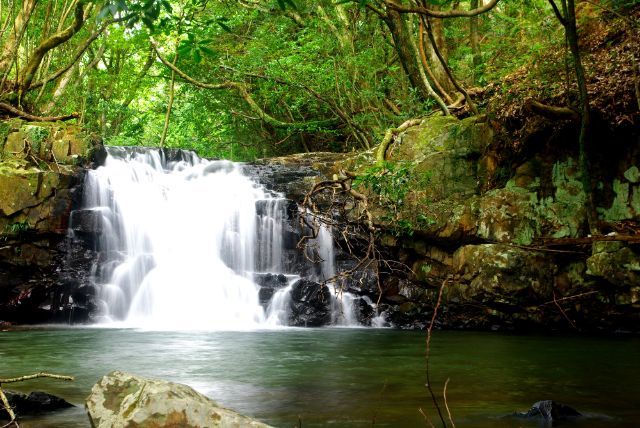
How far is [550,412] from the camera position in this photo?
433 cm

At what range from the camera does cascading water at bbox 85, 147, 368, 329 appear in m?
11.3

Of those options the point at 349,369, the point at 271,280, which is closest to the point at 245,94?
the point at 271,280

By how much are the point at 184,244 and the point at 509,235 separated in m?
6.06

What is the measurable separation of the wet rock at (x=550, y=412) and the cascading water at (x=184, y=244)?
22.5 ft

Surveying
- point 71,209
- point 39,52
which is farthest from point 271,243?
point 39,52

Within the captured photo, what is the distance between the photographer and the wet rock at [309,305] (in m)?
11.1

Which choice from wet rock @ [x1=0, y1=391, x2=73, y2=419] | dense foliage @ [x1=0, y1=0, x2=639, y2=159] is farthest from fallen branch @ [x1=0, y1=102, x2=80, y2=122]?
wet rock @ [x1=0, y1=391, x2=73, y2=419]

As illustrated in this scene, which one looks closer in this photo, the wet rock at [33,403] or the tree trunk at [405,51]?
the wet rock at [33,403]

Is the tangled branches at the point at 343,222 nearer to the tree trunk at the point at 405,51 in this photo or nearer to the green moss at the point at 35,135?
the tree trunk at the point at 405,51

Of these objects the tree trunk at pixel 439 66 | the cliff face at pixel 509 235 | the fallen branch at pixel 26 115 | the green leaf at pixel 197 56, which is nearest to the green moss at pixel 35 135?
the fallen branch at pixel 26 115

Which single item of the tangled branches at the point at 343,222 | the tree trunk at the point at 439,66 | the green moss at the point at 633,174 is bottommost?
the tangled branches at the point at 343,222

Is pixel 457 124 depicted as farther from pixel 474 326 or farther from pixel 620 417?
pixel 620 417

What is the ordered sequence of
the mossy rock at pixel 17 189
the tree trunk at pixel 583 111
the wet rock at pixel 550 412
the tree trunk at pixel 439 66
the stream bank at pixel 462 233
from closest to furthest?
the wet rock at pixel 550 412 → the tree trunk at pixel 583 111 → the stream bank at pixel 462 233 → the mossy rock at pixel 17 189 → the tree trunk at pixel 439 66

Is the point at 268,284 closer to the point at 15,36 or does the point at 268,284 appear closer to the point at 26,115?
the point at 26,115
